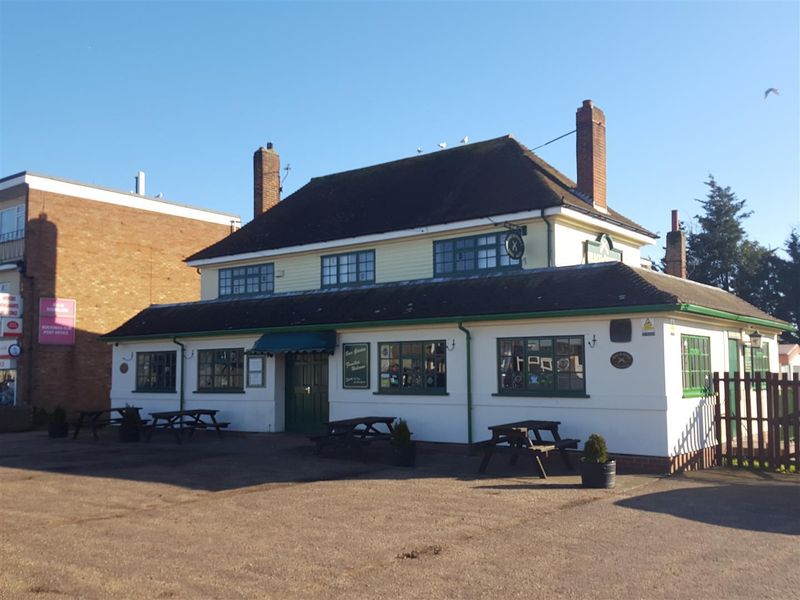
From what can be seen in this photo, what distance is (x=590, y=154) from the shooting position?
20.2 meters

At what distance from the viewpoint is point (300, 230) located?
76.1 ft

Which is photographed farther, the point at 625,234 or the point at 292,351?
the point at 625,234

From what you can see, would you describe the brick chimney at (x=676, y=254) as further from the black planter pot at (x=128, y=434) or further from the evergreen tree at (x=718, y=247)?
the evergreen tree at (x=718, y=247)

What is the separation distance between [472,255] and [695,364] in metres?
6.20

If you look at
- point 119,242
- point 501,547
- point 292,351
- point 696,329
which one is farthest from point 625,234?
point 119,242

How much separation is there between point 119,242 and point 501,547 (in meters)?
25.2

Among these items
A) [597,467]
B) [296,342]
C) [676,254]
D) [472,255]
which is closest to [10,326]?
[296,342]

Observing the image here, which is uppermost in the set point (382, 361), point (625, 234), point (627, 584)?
point (625, 234)

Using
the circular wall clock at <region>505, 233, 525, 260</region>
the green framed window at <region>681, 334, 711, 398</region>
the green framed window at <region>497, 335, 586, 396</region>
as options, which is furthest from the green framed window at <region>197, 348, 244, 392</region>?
the green framed window at <region>681, 334, 711, 398</region>

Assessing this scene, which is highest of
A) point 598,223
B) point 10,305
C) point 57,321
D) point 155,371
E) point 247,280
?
point 598,223

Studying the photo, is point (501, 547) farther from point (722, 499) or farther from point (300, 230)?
point (300, 230)

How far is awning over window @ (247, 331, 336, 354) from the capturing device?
17.9 meters

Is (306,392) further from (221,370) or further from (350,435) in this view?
(350,435)

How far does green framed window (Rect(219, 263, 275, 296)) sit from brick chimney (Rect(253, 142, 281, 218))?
164 inches
